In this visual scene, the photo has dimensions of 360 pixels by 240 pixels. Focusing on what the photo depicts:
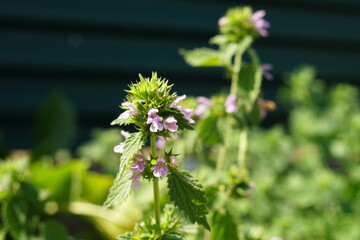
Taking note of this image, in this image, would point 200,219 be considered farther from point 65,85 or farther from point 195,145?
point 65,85

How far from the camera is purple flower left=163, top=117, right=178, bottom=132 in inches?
21.0

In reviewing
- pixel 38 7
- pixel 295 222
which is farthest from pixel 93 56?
pixel 295 222

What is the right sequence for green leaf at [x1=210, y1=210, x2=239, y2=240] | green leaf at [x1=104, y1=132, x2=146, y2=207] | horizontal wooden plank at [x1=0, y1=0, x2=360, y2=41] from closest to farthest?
green leaf at [x1=104, y1=132, x2=146, y2=207], green leaf at [x1=210, y1=210, x2=239, y2=240], horizontal wooden plank at [x1=0, y1=0, x2=360, y2=41]

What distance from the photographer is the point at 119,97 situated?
111 inches

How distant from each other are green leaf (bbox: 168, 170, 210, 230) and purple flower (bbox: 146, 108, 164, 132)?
80mm

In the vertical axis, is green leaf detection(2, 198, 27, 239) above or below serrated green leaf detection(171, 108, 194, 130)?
below

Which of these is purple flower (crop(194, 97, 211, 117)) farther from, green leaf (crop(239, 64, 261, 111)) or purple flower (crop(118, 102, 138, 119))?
purple flower (crop(118, 102, 138, 119))

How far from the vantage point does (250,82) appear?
83 cm

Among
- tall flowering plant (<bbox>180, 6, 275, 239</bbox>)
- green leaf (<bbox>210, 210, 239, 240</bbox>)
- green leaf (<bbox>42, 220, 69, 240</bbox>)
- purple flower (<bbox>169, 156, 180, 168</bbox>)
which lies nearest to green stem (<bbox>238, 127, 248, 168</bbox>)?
tall flowering plant (<bbox>180, 6, 275, 239</bbox>)

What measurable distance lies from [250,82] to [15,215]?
1.73 ft

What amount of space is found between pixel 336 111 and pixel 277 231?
779mm

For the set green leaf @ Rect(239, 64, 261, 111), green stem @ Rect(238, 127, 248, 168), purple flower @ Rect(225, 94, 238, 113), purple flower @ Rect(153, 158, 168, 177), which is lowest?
purple flower @ Rect(153, 158, 168, 177)

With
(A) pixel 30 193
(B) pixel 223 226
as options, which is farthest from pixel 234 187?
(A) pixel 30 193

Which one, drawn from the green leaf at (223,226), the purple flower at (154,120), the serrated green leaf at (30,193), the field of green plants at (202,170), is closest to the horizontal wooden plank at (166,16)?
the field of green plants at (202,170)
